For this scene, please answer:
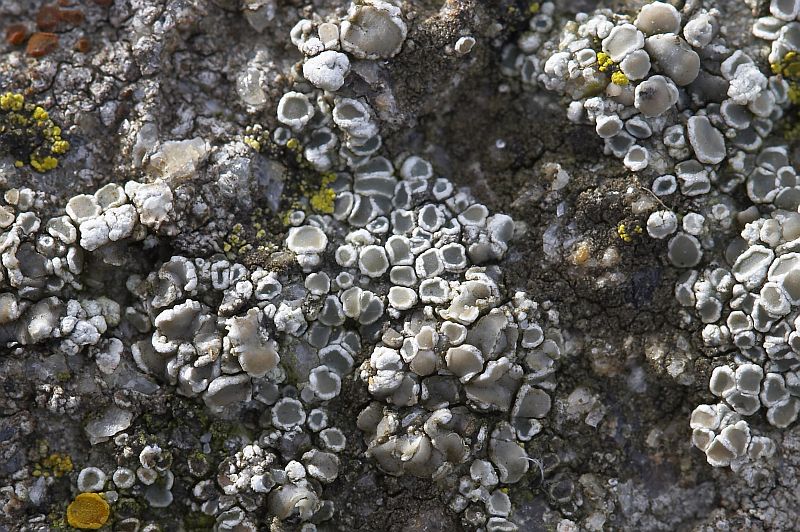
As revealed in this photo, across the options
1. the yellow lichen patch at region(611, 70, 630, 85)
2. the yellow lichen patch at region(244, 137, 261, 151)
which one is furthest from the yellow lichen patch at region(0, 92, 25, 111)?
the yellow lichen patch at region(611, 70, 630, 85)

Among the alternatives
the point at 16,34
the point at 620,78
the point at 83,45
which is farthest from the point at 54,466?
the point at 620,78

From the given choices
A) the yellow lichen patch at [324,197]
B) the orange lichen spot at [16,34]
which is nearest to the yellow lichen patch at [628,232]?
the yellow lichen patch at [324,197]

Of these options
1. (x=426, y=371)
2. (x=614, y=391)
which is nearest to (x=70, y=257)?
(x=426, y=371)

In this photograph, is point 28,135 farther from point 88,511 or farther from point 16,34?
point 88,511

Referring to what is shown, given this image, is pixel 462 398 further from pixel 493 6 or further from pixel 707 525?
pixel 493 6

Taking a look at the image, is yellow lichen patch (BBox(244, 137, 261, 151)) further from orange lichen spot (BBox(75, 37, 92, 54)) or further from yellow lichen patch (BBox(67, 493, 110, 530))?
yellow lichen patch (BBox(67, 493, 110, 530))

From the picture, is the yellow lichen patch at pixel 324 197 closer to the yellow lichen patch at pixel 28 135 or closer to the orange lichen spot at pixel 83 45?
the yellow lichen patch at pixel 28 135
